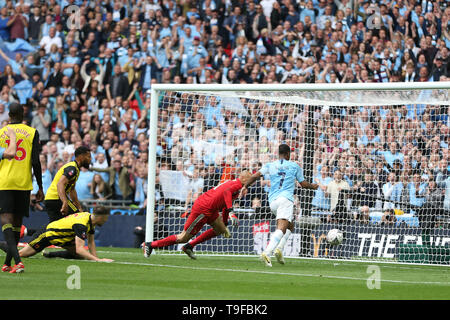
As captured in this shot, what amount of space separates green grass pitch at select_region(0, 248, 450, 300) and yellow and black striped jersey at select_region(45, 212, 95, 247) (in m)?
0.36

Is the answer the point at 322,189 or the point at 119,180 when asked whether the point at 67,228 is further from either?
the point at 119,180

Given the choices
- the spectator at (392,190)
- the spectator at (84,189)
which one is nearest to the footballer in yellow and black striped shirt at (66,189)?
the spectator at (392,190)

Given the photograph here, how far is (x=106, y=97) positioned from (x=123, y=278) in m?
14.0

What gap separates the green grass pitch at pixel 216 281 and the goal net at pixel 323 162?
173cm

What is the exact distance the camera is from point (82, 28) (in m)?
27.4

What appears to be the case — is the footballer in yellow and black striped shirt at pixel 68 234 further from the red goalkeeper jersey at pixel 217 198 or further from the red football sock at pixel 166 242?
the red goalkeeper jersey at pixel 217 198

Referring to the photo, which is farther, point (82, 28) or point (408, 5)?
point (82, 28)

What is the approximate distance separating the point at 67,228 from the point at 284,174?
12.5 ft

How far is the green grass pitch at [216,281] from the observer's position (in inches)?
373

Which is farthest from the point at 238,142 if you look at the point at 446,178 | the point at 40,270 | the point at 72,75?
the point at 72,75

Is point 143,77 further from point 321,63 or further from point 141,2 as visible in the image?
point 321,63

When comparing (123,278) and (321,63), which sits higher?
(321,63)

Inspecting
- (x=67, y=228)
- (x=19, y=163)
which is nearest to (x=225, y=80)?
(x=67, y=228)
